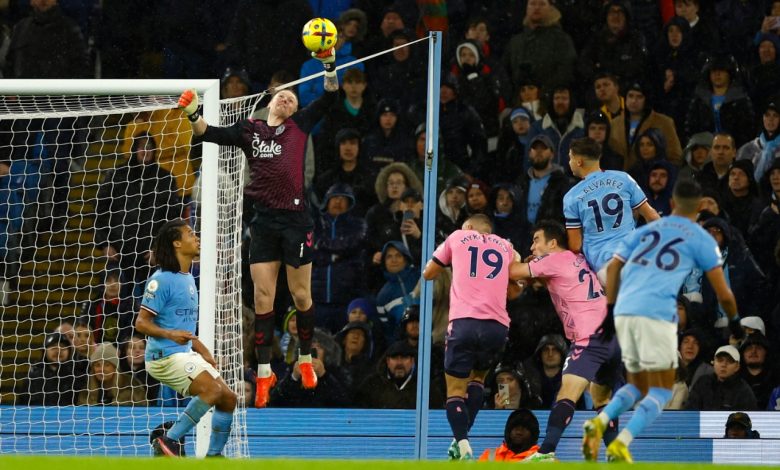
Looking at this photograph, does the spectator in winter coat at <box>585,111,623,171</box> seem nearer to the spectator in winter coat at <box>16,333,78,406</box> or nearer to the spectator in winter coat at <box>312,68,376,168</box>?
the spectator in winter coat at <box>312,68,376,168</box>

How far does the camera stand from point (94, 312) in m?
13.7

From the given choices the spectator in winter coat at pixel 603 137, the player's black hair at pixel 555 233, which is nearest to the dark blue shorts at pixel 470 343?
the player's black hair at pixel 555 233

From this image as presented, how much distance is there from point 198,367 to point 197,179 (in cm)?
378

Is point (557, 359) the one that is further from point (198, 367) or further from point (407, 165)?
point (198, 367)

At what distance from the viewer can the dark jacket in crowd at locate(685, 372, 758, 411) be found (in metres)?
13.1

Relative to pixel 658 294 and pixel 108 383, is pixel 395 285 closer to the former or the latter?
pixel 108 383

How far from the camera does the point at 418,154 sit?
1473 cm

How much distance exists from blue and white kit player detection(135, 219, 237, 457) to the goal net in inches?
30.4

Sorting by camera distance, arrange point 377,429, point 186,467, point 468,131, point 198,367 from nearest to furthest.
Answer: point 186,467 → point 198,367 → point 377,429 → point 468,131

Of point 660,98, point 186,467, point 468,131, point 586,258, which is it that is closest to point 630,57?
point 660,98

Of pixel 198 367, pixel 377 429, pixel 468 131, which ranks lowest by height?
pixel 377 429

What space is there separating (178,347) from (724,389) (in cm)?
547

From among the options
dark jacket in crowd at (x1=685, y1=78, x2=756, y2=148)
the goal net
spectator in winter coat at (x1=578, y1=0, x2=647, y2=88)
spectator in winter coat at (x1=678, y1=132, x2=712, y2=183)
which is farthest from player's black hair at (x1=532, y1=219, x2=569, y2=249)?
spectator in winter coat at (x1=578, y1=0, x2=647, y2=88)

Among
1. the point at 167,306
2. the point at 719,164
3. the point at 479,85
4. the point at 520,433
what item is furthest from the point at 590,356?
the point at 479,85
